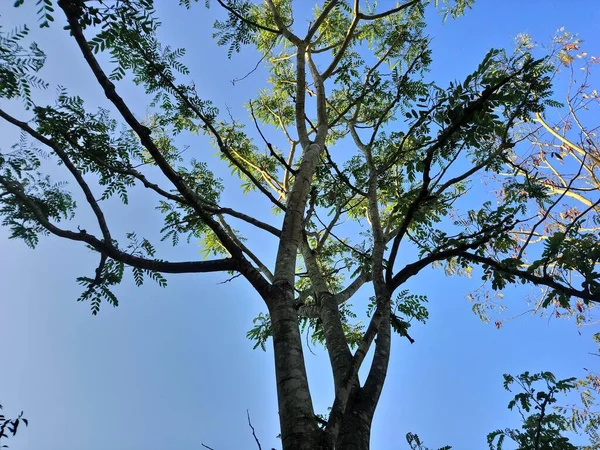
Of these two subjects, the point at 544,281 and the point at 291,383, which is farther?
the point at 544,281

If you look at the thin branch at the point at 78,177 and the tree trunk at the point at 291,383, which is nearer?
the tree trunk at the point at 291,383

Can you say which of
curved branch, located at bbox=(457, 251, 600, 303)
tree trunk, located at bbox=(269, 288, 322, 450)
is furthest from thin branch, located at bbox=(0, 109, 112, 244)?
curved branch, located at bbox=(457, 251, 600, 303)

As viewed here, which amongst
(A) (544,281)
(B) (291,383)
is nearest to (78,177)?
(B) (291,383)

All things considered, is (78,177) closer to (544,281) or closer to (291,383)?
(291,383)

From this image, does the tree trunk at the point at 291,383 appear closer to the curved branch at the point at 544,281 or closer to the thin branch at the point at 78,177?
the thin branch at the point at 78,177

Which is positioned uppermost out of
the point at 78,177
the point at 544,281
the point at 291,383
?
the point at 78,177

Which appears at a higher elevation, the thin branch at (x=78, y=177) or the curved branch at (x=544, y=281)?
the thin branch at (x=78, y=177)

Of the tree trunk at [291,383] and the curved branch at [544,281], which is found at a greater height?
the curved branch at [544,281]

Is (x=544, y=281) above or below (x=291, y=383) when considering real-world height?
above

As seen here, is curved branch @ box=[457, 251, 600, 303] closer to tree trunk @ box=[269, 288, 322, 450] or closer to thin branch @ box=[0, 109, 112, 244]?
tree trunk @ box=[269, 288, 322, 450]

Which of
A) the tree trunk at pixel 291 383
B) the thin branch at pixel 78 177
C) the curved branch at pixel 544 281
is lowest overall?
the tree trunk at pixel 291 383

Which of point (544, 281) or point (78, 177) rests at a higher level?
point (78, 177)

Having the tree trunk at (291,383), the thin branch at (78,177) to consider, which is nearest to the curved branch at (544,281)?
the tree trunk at (291,383)

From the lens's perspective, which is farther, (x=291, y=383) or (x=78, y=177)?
(x=78, y=177)
